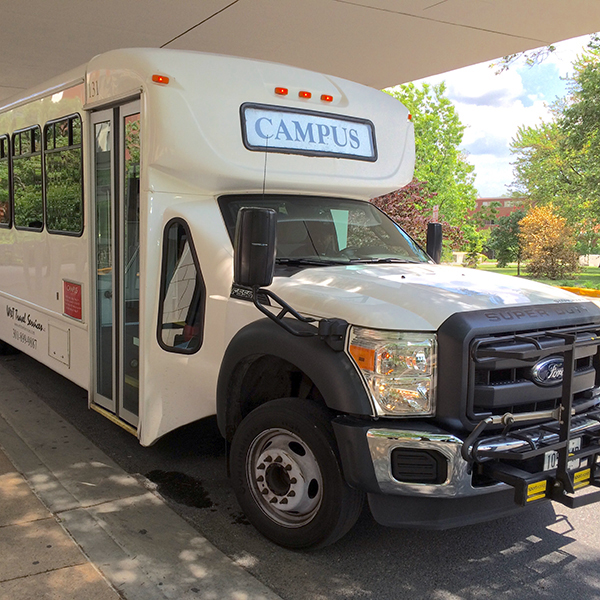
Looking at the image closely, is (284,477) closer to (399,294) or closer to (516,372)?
(399,294)

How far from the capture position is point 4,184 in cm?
776

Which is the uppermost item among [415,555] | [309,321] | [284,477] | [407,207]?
[407,207]

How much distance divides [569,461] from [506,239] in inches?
1675

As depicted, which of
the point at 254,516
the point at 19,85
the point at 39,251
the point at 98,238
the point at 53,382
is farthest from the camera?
the point at 19,85

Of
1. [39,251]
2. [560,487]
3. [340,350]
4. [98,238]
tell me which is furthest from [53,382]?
[560,487]

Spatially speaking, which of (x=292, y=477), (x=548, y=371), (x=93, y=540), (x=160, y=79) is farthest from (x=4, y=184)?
(x=548, y=371)

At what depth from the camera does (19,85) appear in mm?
13023

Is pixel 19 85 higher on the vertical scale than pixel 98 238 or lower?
higher

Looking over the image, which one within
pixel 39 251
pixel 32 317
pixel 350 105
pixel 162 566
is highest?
pixel 350 105

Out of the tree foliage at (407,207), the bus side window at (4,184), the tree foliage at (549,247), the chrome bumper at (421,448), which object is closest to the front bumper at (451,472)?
the chrome bumper at (421,448)

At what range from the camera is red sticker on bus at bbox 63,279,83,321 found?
18.8 feet

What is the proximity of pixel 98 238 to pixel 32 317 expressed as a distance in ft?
5.98

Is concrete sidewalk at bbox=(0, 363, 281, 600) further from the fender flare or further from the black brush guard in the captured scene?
the black brush guard

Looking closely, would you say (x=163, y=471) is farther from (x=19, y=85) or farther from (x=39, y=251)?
(x=19, y=85)
